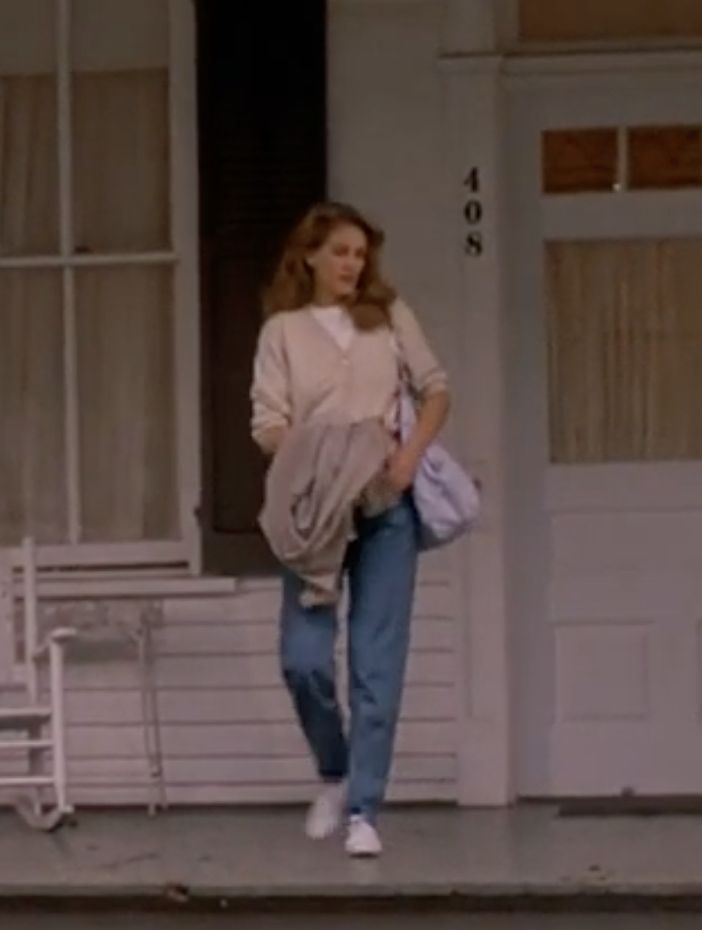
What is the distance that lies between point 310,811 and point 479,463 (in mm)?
1191

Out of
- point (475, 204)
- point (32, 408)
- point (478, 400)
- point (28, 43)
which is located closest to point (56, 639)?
point (32, 408)

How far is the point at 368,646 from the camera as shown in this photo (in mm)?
7242

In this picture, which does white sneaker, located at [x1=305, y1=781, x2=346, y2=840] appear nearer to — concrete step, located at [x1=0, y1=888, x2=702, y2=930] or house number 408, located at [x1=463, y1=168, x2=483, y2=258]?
concrete step, located at [x1=0, y1=888, x2=702, y2=930]

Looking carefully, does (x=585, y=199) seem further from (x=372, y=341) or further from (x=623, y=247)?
(x=372, y=341)

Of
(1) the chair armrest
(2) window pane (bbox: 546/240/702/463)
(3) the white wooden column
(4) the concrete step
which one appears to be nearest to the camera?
(4) the concrete step

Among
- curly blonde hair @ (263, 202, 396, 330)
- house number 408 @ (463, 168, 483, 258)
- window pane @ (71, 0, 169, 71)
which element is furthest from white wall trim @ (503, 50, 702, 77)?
curly blonde hair @ (263, 202, 396, 330)

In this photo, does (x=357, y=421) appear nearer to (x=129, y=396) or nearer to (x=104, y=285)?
(x=129, y=396)

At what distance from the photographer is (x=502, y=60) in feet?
27.4

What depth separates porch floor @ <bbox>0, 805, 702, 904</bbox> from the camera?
6.92 meters

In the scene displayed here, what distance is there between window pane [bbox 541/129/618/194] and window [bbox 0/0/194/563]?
1175 mm

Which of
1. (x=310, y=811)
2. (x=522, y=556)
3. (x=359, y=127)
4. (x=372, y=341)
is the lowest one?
(x=310, y=811)

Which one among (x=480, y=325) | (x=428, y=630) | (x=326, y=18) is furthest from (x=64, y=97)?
(x=428, y=630)

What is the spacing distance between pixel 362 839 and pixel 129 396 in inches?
74.7

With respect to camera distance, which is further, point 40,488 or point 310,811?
point 40,488
